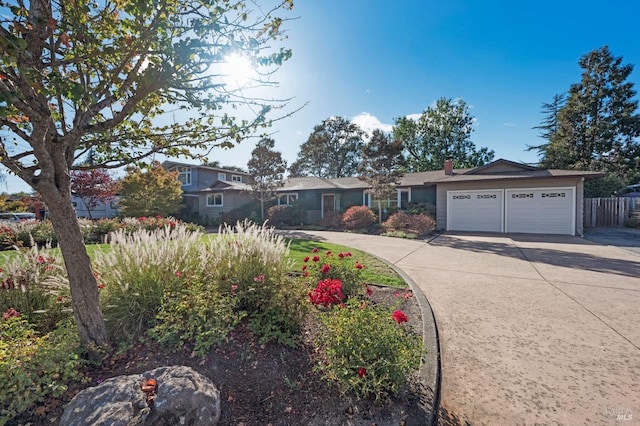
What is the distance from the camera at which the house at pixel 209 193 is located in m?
21.8

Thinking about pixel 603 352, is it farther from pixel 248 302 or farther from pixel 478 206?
pixel 478 206

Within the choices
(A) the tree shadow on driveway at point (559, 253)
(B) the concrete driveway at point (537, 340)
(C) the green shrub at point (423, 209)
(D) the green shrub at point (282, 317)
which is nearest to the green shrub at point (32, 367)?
(D) the green shrub at point (282, 317)

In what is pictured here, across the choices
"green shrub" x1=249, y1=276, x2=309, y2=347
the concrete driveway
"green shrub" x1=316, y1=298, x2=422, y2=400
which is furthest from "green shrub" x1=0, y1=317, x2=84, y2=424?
the concrete driveway

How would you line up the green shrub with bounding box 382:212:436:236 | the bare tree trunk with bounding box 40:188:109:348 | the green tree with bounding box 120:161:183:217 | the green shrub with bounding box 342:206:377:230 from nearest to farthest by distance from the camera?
the bare tree trunk with bounding box 40:188:109:348
the green shrub with bounding box 382:212:436:236
the green shrub with bounding box 342:206:377:230
the green tree with bounding box 120:161:183:217

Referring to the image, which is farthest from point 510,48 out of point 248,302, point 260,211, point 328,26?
point 260,211

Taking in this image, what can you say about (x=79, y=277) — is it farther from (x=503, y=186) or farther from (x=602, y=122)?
(x=602, y=122)

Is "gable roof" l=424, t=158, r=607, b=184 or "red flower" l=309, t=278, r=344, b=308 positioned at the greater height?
"gable roof" l=424, t=158, r=607, b=184

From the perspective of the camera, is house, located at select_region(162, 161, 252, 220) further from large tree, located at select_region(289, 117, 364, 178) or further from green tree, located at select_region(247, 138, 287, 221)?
large tree, located at select_region(289, 117, 364, 178)

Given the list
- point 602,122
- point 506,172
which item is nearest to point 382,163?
point 506,172

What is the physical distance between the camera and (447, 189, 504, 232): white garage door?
13.7m

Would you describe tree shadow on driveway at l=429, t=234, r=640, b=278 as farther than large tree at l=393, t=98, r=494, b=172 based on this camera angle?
No

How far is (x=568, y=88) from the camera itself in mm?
26750

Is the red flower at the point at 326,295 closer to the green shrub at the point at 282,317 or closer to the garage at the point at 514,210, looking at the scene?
the green shrub at the point at 282,317

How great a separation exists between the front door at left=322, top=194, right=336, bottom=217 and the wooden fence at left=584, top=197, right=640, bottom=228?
15.4 metres
